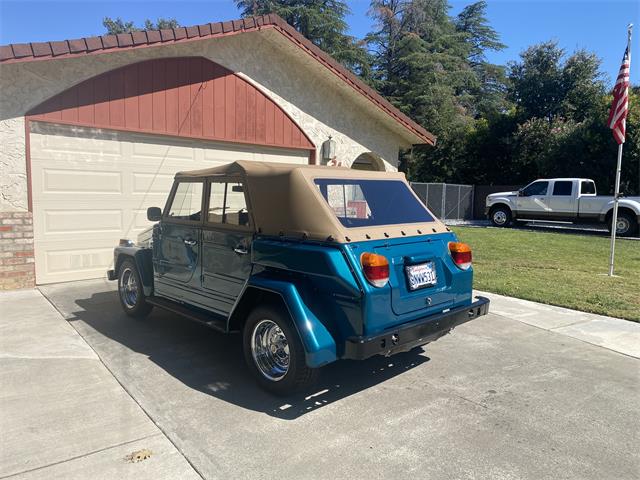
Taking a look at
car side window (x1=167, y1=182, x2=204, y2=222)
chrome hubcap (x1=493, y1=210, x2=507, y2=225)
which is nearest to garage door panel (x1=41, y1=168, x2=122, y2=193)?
car side window (x1=167, y1=182, x2=204, y2=222)

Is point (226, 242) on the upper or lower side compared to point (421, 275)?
upper

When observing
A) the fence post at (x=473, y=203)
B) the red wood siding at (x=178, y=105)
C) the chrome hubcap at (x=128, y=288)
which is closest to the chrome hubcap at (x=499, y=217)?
the fence post at (x=473, y=203)

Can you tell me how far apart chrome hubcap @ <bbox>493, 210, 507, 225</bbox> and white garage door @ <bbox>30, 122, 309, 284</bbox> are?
15.3 m

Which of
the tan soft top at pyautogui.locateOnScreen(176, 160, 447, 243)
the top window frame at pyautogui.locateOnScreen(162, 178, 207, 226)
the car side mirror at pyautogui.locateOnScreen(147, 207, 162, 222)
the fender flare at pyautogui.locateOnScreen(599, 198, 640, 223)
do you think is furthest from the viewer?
the fender flare at pyautogui.locateOnScreen(599, 198, 640, 223)

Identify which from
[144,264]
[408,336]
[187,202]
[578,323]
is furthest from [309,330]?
[578,323]

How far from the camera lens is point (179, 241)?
525 cm

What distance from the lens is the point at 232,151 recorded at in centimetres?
1005

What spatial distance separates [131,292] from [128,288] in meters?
0.08

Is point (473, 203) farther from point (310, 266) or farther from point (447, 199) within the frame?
point (310, 266)

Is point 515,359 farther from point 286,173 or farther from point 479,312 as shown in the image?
point 286,173

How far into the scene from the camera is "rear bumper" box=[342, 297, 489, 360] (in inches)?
140

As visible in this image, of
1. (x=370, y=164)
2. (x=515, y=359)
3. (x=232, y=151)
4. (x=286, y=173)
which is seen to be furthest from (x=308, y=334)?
(x=370, y=164)

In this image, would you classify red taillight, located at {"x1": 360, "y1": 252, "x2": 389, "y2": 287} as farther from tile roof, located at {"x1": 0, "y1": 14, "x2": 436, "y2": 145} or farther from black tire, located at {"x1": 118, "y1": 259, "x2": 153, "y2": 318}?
tile roof, located at {"x1": 0, "y1": 14, "x2": 436, "y2": 145}

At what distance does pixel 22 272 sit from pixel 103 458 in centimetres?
584
